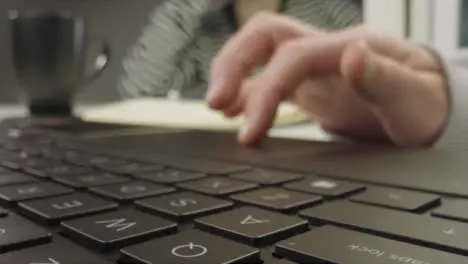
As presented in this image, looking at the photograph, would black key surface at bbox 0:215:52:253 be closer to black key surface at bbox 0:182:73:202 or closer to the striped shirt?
black key surface at bbox 0:182:73:202

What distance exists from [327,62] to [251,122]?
0.32 feet

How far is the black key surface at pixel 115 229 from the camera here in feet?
0.57

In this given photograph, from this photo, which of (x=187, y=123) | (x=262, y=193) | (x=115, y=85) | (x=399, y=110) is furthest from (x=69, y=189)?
(x=115, y=85)

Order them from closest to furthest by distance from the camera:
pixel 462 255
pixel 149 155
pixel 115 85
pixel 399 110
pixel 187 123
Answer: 1. pixel 462 255
2. pixel 149 155
3. pixel 399 110
4. pixel 187 123
5. pixel 115 85

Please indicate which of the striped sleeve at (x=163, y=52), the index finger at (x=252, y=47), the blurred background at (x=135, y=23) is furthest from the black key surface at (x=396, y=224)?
the striped sleeve at (x=163, y=52)

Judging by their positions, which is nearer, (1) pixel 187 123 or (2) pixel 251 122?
(2) pixel 251 122

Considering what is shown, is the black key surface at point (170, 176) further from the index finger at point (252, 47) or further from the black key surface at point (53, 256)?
the index finger at point (252, 47)

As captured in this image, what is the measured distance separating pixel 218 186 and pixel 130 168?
0.07 meters

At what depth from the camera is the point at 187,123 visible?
2.31ft

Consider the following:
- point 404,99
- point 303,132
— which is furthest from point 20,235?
point 303,132

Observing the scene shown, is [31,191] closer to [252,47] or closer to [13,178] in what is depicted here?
[13,178]

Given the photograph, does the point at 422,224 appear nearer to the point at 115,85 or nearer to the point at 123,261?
the point at 123,261

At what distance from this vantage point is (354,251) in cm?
16

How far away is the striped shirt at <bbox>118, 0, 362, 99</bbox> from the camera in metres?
1.14
